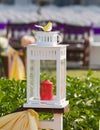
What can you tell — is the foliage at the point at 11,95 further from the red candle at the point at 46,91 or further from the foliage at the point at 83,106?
the red candle at the point at 46,91

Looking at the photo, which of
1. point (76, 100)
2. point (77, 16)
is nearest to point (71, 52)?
point (77, 16)

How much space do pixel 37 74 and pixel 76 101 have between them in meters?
0.62

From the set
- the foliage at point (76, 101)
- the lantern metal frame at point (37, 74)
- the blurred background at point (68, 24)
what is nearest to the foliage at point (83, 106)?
the foliage at point (76, 101)

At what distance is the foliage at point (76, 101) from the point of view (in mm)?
4074

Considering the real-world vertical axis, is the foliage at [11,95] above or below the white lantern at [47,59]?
below

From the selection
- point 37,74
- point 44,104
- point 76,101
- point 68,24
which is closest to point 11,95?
point 76,101

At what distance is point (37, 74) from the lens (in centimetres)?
387

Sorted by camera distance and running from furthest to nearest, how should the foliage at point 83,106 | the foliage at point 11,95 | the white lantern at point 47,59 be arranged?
1. the foliage at point 11,95
2. the foliage at point 83,106
3. the white lantern at point 47,59

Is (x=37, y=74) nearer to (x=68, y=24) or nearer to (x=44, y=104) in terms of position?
(x=44, y=104)

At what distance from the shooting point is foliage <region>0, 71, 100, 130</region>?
4074mm

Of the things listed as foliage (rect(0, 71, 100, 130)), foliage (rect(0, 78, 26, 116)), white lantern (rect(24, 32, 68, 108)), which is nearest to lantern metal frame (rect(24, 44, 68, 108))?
white lantern (rect(24, 32, 68, 108))

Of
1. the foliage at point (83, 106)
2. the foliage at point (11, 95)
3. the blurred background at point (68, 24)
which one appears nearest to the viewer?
the foliage at point (83, 106)

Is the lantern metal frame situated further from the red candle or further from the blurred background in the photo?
the blurred background

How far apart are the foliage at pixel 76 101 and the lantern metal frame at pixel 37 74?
262mm
